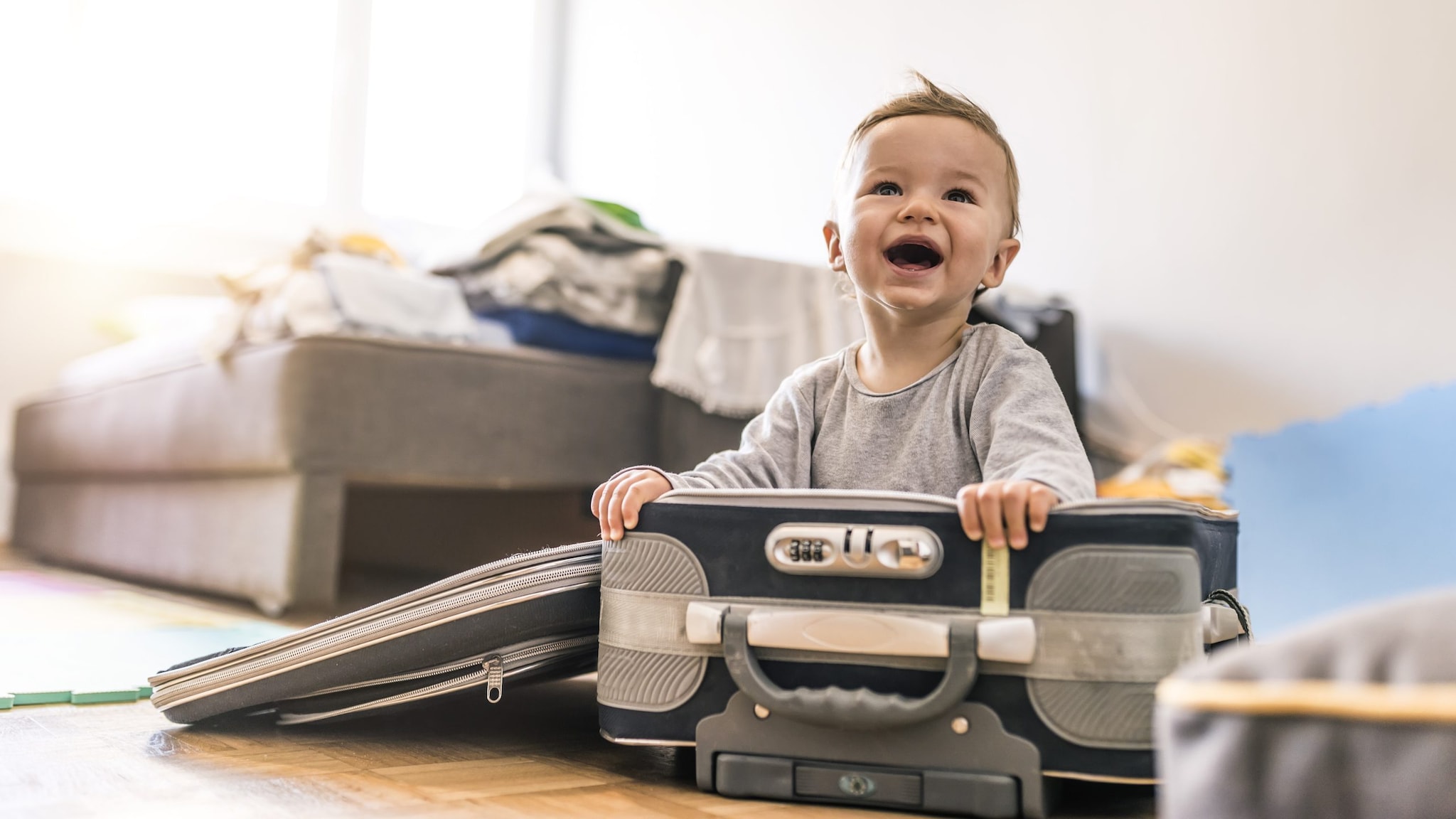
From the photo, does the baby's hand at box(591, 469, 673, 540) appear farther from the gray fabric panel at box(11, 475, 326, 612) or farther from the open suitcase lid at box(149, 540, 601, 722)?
the gray fabric panel at box(11, 475, 326, 612)

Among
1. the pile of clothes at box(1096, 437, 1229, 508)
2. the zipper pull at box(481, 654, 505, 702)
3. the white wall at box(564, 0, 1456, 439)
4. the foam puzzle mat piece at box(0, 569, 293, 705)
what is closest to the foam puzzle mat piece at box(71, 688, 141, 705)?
the foam puzzle mat piece at box(0, 569, 293, 705)

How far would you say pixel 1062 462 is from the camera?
0.78 metres

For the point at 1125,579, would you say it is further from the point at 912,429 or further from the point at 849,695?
the point at 912,429

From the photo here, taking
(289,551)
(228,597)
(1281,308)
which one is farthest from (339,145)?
(1281,308)

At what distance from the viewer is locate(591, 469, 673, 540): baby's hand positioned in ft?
2.62

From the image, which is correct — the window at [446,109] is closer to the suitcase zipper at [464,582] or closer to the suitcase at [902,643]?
the suitcase zipper at [464,582]

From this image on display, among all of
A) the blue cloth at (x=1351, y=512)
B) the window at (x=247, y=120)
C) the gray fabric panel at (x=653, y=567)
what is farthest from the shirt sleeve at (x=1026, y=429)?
the window at (x=247, y=120)

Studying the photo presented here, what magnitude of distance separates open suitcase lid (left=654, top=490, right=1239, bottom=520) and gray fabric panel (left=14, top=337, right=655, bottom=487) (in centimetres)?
111

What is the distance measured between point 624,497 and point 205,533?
1.43 metres

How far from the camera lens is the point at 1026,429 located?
83 centimetres

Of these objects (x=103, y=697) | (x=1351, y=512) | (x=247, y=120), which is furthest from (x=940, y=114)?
(x=247, y=120)

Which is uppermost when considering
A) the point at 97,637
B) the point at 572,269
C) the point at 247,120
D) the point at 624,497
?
the point at 247,120

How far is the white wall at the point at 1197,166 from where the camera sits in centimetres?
201

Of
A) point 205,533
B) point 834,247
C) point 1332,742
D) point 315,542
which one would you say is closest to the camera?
point 1332,742
